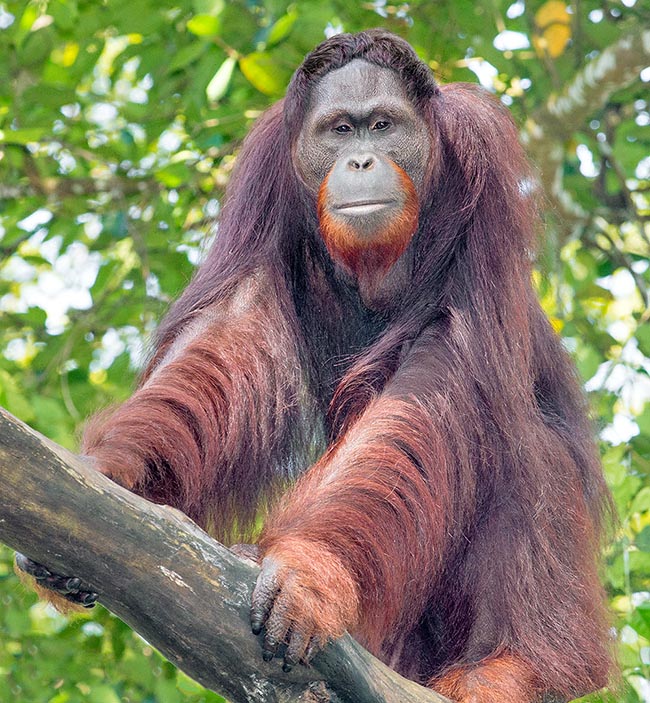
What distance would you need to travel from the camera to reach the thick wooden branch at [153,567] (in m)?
1.96

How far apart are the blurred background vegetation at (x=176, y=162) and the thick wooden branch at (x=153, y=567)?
6.62ft

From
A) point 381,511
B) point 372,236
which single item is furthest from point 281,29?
point 381,511

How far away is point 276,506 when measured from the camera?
125 inches

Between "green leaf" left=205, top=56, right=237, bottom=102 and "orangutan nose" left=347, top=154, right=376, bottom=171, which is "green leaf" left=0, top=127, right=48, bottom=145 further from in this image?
"orangutan nose" left=347, top=154, right=376, bottom=171

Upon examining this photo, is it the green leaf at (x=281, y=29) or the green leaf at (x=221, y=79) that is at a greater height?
the green leaf at (x=281, y=29)

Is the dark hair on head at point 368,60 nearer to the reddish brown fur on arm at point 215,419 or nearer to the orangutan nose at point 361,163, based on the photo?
the orangutan nose at point 361,163

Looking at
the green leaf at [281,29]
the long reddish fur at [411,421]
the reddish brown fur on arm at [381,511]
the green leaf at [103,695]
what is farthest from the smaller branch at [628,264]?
the green leaf at [103,695]

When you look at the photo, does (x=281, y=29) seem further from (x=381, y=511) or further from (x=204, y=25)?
(x=381, y=511)

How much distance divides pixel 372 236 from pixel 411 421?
539 millimetres

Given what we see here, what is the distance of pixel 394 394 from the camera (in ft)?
9.54

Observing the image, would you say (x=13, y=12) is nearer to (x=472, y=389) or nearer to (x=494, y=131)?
(x=494, y=131)

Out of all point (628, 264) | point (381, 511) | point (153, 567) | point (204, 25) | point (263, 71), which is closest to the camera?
point (153, 567)

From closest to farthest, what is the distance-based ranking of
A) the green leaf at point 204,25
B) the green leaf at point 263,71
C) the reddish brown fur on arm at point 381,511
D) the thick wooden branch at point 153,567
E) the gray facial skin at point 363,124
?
the thick wooden branch at point 153,567 < the reddish brown fur on arm at point 381,511 < the gray facial skin at point 363,124 < the green leaf at point 204,25 < the green leaf at point 263,71

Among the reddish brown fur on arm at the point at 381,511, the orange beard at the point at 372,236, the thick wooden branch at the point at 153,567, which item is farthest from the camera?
the orange beard at the point at 372,236
